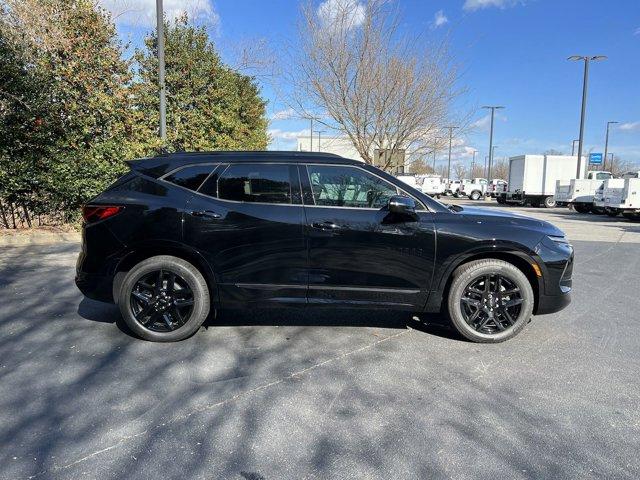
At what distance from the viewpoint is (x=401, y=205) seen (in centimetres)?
392

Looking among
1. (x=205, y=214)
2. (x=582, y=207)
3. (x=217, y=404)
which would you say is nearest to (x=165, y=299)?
(x=205, y=214)

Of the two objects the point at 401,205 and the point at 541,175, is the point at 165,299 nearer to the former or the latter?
the point at 401,205

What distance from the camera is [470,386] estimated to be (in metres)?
3.44

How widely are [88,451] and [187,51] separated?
12.4 meters

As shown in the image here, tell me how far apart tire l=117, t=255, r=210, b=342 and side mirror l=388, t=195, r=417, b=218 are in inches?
72.0

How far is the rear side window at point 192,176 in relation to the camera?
4.22 m

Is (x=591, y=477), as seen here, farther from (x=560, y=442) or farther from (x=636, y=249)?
(x=636, y=249)

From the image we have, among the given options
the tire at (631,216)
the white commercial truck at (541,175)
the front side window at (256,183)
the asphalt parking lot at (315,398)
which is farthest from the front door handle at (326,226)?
the white commercial truck at (541,175)

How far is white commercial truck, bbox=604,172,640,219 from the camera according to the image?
18094mm

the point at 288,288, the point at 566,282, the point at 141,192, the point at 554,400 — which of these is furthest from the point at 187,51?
the point at 554,400

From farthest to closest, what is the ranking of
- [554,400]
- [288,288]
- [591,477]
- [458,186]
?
1. [458,186]
2. [288,288]
3. [554,400]
4. [591,477]

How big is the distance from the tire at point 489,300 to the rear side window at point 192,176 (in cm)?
248

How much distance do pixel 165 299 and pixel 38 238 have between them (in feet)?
20.7

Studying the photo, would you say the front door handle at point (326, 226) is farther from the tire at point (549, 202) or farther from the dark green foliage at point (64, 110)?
the tire at point (549, 202)
